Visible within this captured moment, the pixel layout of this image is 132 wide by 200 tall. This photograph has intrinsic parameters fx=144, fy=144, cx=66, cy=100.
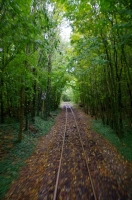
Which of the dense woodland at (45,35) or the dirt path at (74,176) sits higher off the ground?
the dense woodland at (45,35)

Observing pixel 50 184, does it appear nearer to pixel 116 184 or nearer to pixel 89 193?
pixel 89 193

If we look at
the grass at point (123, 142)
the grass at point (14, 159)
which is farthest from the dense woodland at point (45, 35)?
the grass at point (14, 159)

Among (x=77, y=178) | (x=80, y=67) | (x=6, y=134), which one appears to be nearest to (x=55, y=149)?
(x=77, y=178)

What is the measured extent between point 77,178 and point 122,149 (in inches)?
148

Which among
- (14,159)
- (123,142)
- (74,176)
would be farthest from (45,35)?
(123,142)

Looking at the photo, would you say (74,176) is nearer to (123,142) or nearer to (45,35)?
(123,142)

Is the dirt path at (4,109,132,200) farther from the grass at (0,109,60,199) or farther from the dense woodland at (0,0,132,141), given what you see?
the dense woodland at (0,0,132,141)

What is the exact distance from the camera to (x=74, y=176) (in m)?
5.16

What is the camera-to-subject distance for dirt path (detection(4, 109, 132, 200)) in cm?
427

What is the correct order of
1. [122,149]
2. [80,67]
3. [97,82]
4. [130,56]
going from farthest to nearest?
[80,67]
[97,82]
[130,56]
[122,149]

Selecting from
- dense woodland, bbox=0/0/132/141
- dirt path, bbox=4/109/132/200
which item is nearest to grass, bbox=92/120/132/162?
dirt path, bbox=4/109/132/200

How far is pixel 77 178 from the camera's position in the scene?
16.5ft

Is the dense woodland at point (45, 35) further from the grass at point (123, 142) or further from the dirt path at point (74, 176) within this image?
the dirt path at point (74, 176)

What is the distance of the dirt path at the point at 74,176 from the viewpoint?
4.27 m
